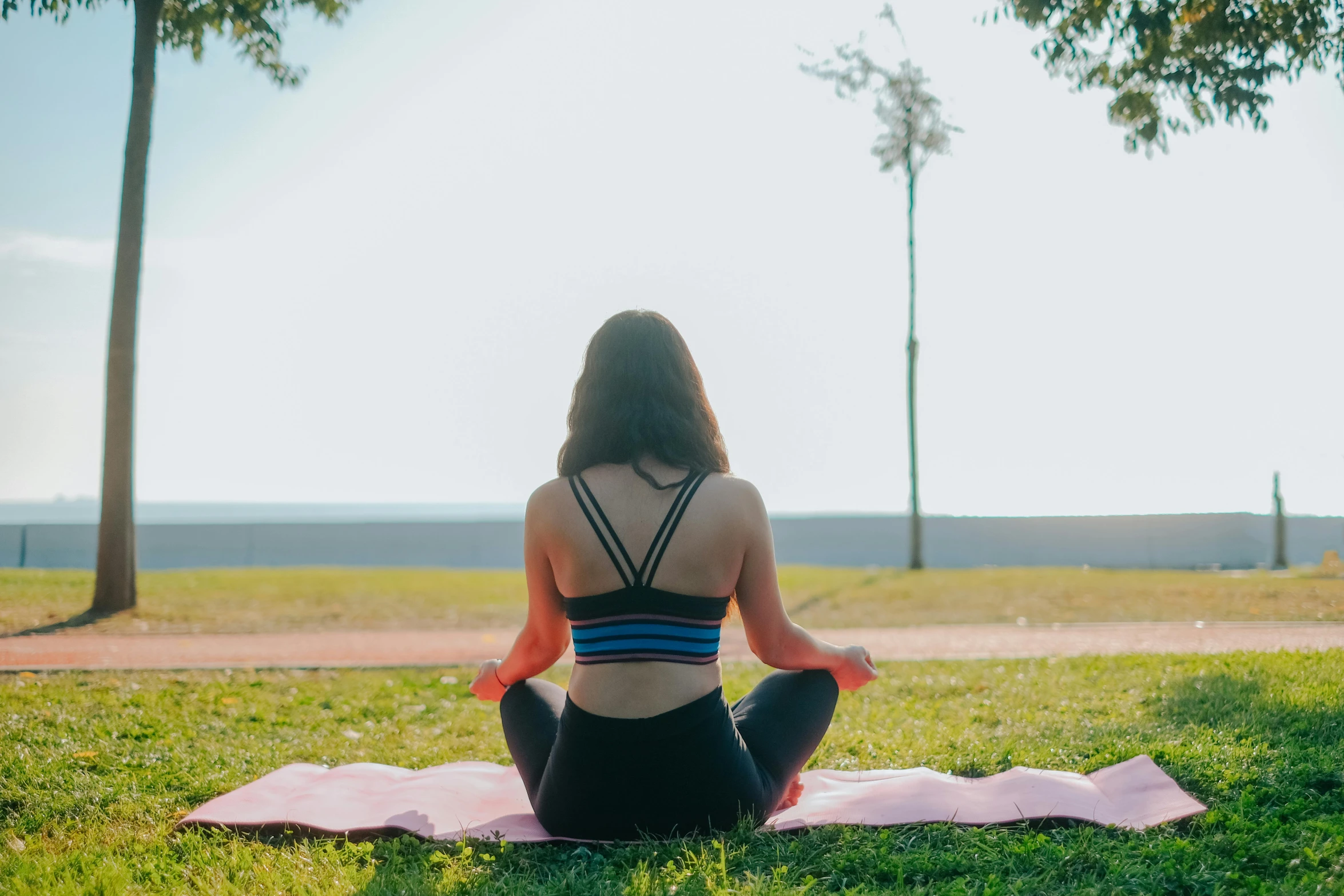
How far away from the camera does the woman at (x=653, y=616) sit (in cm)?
283

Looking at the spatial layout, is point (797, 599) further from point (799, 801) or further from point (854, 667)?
point (854, 667)

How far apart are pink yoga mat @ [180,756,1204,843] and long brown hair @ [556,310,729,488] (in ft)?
4.34

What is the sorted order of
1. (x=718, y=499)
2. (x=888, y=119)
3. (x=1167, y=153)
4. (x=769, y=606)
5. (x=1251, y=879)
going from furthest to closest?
(x=888, y=119) < (x=1167, y=153) < (x=769, y=606) < (x=718, y=499) < (x=1251, y=879)

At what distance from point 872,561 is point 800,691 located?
2443 centimetres

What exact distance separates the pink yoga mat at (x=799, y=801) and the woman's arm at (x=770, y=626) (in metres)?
0.55

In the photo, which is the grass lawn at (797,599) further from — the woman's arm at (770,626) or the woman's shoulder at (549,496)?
the woman's shoulder at (549,496)

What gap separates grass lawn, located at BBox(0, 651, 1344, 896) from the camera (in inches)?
111

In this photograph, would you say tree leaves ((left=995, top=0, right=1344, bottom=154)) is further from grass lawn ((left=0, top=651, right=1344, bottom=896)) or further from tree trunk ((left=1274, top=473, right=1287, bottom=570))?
tree trunk ((left=1274, top=473, right=1287, bottom=570))

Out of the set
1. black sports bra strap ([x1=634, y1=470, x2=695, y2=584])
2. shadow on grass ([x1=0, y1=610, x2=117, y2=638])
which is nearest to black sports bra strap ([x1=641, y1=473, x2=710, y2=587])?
black sports bra strap ([x1=634, y1=470, x2=695, y2=584])

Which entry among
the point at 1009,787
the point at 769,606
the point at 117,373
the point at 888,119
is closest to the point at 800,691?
the point at 769,606

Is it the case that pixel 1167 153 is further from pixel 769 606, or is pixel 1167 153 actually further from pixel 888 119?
pixel 888 119

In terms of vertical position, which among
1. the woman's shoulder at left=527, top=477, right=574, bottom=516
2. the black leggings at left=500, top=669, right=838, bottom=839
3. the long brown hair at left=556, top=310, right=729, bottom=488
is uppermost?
the long brown hair at left=556, top=310, right=729, bottom=488

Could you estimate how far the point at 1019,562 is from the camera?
993 inches

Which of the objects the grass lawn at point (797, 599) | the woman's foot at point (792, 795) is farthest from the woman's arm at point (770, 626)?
the grass lawn at point (797, 599)
